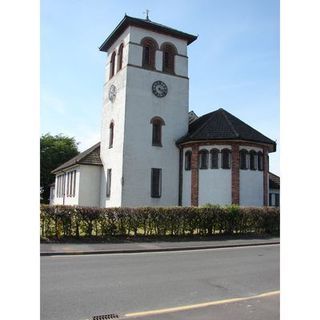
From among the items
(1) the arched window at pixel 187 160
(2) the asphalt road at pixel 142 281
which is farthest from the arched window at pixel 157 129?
→ (2) the asphalt road at pixel 142 281

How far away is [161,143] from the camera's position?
26.2m

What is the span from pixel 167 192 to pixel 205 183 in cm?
286

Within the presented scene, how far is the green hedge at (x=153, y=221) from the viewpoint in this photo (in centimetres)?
1543

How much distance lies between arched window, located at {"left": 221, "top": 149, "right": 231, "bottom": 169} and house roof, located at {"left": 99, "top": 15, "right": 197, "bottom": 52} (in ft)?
30.7

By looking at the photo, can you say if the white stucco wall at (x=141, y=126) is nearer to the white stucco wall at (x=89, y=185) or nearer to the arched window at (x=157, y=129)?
the arched window at (x=157, y=129)

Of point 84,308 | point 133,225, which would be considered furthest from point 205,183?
point 84,308

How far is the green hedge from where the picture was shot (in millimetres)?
15430

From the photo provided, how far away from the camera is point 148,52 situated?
26812mm

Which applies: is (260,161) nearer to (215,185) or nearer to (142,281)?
(215,185)

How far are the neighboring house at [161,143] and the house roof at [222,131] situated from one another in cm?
6

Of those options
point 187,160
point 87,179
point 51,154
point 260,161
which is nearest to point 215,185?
point 187,160

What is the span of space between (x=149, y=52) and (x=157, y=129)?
5496 millimetres
